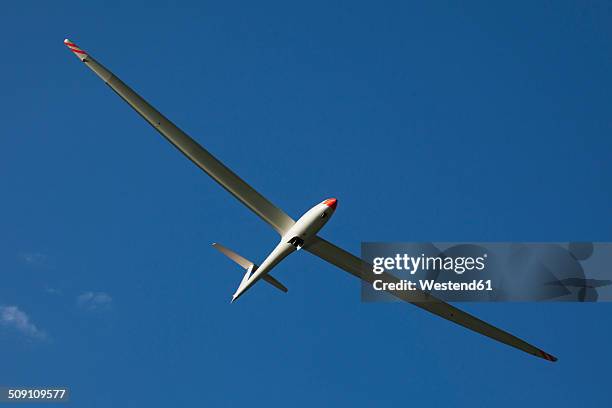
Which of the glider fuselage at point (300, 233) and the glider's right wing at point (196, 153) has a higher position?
the glider's right wing at point (196, 153)

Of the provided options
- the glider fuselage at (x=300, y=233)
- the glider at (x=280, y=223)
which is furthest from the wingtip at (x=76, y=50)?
the glider fuselage at (x=300, y=233)

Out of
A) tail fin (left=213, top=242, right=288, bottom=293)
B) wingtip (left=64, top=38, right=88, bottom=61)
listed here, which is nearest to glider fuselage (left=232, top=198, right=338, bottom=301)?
tail fin (left=213, top=242, right=288, bottom=293)

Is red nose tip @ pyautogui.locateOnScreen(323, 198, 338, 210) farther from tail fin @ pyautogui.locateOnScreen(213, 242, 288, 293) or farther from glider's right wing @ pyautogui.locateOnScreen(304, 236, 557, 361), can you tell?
tail fin @ pyautogui.locateOnScreen(213, 242, 288, 293)

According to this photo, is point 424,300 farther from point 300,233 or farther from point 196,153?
point 196,153

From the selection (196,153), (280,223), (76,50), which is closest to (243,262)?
(280,223)

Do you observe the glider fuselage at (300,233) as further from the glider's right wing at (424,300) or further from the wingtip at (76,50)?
the wingtip at (76,50)

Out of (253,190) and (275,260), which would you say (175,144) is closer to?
(253,190)

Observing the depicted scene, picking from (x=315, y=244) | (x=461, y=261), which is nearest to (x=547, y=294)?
(x=461, y=261)
